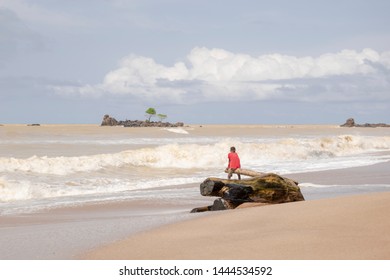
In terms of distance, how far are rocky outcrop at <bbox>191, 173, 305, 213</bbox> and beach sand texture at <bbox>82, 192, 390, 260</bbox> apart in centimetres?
271

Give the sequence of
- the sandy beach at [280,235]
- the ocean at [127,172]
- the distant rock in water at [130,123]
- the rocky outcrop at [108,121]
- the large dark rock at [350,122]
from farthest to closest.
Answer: the large dark rock at [350,122] → the rocky outcrop at [108,121] → the distant rock in water at [130,123] → the ocean at [127,172] → the sandy beach at [280,235]

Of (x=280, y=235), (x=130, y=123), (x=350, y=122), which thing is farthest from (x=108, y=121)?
(x=280, y=235)

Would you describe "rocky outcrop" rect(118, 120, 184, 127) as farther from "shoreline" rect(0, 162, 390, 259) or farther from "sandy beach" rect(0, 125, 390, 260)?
"shoreline" rect(0, 162, 390, 259)

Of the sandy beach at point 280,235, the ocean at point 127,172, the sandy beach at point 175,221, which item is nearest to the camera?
the sandy beach at point 280,235

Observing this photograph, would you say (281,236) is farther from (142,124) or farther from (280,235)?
(142,124)

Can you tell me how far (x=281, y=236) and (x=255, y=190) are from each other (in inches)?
240

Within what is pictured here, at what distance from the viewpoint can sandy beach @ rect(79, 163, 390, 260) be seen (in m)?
7.18

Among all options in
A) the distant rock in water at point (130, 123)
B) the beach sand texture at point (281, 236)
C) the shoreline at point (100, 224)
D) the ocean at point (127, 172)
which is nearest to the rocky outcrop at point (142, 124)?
the distant rock in water at point (130, 123)

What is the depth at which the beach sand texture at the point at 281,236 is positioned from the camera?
23.6 ft

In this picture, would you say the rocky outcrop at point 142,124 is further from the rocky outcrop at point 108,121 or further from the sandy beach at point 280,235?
the sandy beach at point 280,235

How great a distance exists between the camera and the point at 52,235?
10.4m
